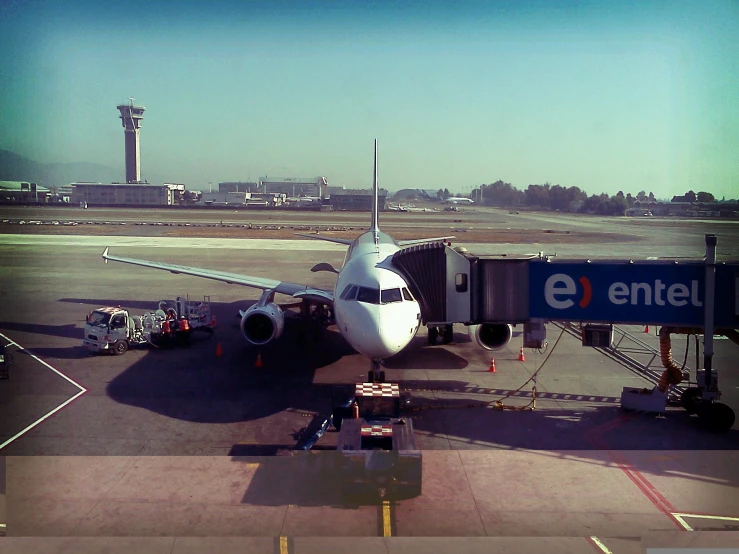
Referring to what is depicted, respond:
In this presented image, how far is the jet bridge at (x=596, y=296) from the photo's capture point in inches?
601

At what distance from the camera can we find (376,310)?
1600cm

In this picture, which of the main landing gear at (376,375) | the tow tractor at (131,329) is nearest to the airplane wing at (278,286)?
the tow tractor at (131,329)

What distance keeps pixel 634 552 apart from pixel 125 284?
107 feet

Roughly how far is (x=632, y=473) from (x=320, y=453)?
238 inches

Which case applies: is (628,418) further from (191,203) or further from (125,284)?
(191,203)

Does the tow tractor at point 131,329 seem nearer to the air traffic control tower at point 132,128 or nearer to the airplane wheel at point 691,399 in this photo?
the air traffic control tower at point 132,128

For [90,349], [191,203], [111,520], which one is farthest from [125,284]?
[191,203]

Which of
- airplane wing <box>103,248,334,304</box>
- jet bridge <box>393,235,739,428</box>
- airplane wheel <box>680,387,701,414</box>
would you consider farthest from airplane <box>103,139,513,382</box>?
airplane wheel <box>680,387,701,414</box>

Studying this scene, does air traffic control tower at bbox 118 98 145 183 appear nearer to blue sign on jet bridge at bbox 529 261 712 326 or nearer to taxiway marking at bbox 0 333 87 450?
taxiway marking at bbox 0 333 87 450

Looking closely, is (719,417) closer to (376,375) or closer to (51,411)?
(376,375)

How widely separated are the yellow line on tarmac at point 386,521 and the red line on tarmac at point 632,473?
4507 mm

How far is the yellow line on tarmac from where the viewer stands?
9297 mm

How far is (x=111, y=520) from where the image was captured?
31.3 ft

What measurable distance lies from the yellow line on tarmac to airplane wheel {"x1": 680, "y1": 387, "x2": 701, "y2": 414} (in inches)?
364
